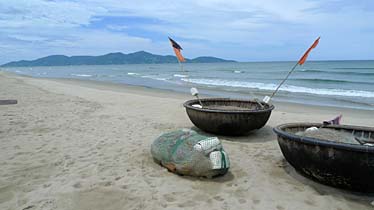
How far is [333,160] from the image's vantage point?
3.27 metres

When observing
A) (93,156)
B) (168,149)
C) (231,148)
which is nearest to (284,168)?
(231,148)

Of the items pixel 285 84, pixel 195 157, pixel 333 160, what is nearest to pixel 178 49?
pixel 195 157

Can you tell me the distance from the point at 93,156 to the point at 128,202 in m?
1.71

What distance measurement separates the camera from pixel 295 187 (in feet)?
12.1

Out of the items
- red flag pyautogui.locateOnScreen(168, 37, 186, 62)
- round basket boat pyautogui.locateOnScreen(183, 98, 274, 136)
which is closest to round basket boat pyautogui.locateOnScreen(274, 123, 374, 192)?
round basket boat pyautogui.locateOnScreen(183, 98, 274, 136)

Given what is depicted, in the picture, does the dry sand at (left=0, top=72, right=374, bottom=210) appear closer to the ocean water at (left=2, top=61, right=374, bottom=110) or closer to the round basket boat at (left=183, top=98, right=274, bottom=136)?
the round basket boat at (left=183, top=98, right=274, bottom=136)

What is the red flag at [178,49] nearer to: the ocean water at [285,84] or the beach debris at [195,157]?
the ocean water at [285,84]

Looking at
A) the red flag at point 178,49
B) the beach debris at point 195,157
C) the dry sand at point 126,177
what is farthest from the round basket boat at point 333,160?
the red flag at point 178,49

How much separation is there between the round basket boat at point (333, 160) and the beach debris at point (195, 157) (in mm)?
847

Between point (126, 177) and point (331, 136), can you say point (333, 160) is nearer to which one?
point (331, 136)

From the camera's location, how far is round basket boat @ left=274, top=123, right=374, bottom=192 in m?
3.11

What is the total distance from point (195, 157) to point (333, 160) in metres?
1.57

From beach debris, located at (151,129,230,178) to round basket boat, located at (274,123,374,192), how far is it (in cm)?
85

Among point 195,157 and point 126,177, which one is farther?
Answer: point 126,177
